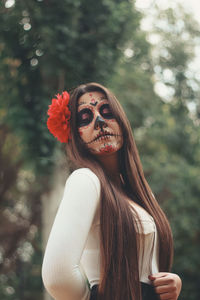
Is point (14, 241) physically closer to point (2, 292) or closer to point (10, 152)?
point (2, 292)

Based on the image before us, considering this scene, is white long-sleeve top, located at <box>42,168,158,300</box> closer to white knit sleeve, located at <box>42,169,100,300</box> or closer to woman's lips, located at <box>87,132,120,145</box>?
white knit sleeve, located at <box>42,169,100,300</box>

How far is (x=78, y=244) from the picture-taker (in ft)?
4.76

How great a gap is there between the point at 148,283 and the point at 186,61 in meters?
9.02

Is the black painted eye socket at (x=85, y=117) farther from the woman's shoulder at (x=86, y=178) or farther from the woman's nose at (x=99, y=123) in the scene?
the woman's shoulder at (x=86, y=178)

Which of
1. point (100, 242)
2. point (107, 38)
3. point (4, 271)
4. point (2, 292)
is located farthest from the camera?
point (4, 271)

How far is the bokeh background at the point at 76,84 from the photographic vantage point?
204 inches

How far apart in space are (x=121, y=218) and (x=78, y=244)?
0.24 m

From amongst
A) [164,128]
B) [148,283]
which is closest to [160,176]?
[164,128]

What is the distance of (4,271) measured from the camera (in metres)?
10.6

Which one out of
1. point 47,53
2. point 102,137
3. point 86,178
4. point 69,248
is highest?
point 47,53

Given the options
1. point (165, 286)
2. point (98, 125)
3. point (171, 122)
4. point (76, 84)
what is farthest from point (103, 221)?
point (171, 122)

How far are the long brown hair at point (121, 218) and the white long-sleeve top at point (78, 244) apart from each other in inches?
2.6

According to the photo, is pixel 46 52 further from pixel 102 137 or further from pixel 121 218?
pixel 121 218

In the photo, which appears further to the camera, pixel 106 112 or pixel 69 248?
pixel 106 112
